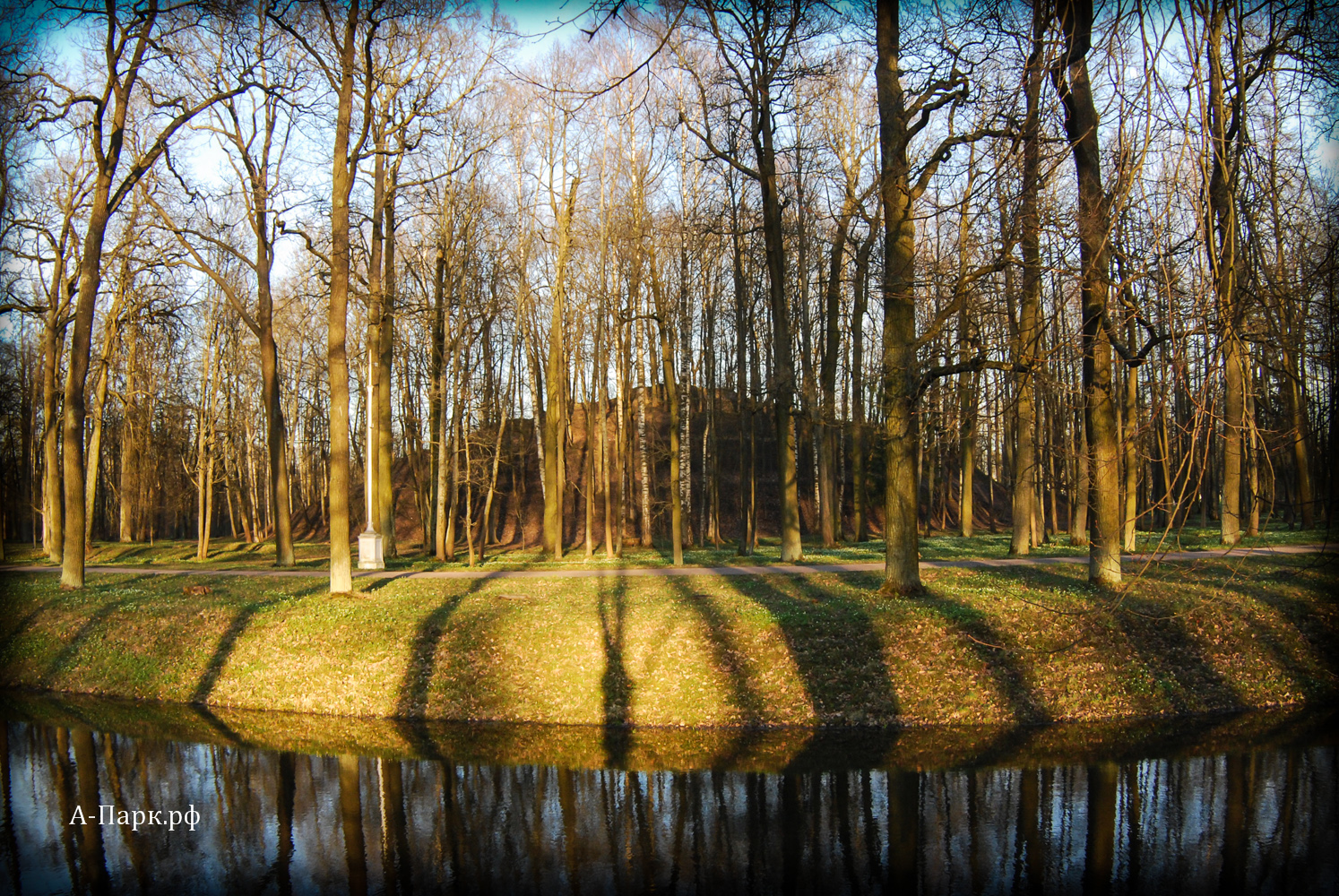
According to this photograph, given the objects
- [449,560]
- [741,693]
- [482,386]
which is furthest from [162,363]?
[741,693]

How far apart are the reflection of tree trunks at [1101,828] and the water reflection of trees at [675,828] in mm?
22

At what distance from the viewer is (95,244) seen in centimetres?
1814

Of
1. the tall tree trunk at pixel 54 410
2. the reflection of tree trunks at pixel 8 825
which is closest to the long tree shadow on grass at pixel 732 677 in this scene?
the reflection of tree trunks at pixel 8 825

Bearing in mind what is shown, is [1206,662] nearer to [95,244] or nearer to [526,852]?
[526,852]

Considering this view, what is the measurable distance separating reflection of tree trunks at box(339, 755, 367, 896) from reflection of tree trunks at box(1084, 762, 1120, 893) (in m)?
5.14

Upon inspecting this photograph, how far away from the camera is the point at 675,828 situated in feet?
23.0

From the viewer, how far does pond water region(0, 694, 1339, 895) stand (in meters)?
5.96

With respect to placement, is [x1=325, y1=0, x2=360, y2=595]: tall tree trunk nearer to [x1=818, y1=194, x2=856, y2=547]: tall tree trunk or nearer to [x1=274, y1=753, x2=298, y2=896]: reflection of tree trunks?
[x1=274, y1=753, x2=298, y2=896]: reflection of tree trunks

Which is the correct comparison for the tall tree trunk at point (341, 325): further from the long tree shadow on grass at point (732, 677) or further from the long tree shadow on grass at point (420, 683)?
the long tree shadow on grass at point (732, 677)

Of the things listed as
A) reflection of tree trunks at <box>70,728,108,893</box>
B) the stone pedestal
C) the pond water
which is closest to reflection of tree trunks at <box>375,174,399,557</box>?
the stone pedestal

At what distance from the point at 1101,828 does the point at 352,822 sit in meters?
6.41

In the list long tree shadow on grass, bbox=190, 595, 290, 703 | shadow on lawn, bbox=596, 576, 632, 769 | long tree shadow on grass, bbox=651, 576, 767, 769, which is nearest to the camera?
long tree shadow on grass, bbox=651, 576, 767, 769

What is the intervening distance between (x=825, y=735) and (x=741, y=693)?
1.49 m

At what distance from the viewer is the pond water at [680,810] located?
5.96 metres
